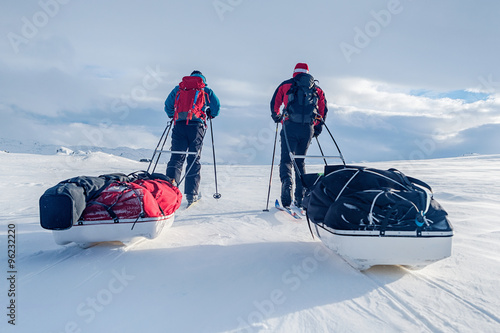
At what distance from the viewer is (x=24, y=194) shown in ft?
22.3

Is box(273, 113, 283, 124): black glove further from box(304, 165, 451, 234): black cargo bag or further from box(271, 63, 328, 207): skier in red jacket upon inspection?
box(304, 165, 451, 234): black cargo bag

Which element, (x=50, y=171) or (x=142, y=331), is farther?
(x=50, y=171)

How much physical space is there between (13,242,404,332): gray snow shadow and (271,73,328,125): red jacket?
10.6 ft

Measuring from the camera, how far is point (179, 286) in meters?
2.40

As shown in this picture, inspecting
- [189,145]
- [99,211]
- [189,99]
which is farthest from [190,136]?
[99,211]

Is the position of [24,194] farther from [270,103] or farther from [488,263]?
[488,263]

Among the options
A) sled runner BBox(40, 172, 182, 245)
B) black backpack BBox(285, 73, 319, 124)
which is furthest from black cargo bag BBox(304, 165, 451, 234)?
black backpack BBox(285, 73, 319, 124)

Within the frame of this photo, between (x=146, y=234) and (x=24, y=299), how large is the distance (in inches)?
43.4

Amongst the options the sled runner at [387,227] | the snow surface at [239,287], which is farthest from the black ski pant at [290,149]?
the sled runner at [387,227]

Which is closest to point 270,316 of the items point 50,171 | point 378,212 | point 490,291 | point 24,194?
point 378,212

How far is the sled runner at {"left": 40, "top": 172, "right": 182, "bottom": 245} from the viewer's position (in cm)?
264

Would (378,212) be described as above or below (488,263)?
above

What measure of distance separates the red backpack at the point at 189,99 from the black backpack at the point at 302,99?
5.85ft

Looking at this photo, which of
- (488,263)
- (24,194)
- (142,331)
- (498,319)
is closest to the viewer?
(142,331)
